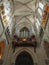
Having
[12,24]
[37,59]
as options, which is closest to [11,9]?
[12,24]

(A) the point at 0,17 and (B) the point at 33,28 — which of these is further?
(B) the point at 33,28

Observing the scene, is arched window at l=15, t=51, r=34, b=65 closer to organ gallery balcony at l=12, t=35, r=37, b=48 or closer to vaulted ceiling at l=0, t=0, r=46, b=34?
organ gallery balcony at l=12, t=35, r=37, b=48

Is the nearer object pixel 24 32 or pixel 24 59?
pixel 24 59

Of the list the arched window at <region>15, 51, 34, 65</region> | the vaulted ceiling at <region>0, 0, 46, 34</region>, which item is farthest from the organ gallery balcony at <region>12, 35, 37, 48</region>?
the vaulted ceiling at <region>0, 0, 46, 34</region>

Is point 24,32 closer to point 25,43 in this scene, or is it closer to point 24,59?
point 25,43

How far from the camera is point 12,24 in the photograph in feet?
60.3

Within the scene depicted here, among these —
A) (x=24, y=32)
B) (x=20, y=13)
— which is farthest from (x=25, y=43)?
(x=20, y=13)

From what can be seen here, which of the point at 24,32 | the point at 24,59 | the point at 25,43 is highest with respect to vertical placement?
the point at 25,43

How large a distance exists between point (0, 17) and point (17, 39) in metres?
3.00

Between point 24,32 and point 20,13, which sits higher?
point 20,13

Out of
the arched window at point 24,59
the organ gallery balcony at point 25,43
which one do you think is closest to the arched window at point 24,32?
the organ gallery balcony at point 25,43

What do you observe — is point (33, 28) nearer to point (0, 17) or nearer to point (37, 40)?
point (37, 40)

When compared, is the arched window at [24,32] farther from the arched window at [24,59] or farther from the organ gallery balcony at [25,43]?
the arched window at [24,59]

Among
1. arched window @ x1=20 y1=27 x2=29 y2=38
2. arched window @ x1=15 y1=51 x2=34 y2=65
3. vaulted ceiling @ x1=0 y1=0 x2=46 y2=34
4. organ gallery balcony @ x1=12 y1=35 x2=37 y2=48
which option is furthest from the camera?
arched window @ x1=20 y1=27 x2=29 y2=38
